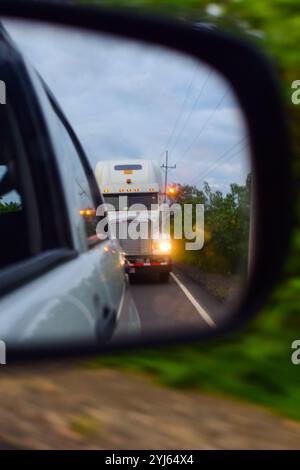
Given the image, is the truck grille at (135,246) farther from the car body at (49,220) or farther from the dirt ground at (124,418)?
the dirt ground at (124,418)

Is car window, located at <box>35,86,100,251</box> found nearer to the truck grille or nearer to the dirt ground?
the truck grille

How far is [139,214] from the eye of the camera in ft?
7.04

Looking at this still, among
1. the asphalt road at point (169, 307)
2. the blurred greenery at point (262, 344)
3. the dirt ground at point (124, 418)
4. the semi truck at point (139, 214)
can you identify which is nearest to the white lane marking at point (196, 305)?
the asphalt road at point (169, 307)

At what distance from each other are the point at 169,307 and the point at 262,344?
1779 mm

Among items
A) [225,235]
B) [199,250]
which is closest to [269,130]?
[199,250]

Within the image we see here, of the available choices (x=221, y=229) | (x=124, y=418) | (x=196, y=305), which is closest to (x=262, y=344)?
(x=124, y=418)

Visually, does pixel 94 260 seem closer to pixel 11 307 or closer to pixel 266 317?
pixel 11 307

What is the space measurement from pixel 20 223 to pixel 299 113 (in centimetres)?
226

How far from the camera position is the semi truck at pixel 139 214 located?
7.03 feet

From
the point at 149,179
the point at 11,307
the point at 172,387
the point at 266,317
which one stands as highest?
the point at 149,179

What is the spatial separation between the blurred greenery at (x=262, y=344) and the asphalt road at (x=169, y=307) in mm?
1107

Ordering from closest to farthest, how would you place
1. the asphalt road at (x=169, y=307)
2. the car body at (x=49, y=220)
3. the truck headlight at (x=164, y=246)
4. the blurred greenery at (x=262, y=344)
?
the car body at (x=49, y=220), the asphalt road at (x=169, y=307), the truck headlight at (x=164, y=246), the blurred greenery at (x=262, y=344)

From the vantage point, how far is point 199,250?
8.80 ft

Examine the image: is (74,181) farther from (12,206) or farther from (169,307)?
(169,307)
